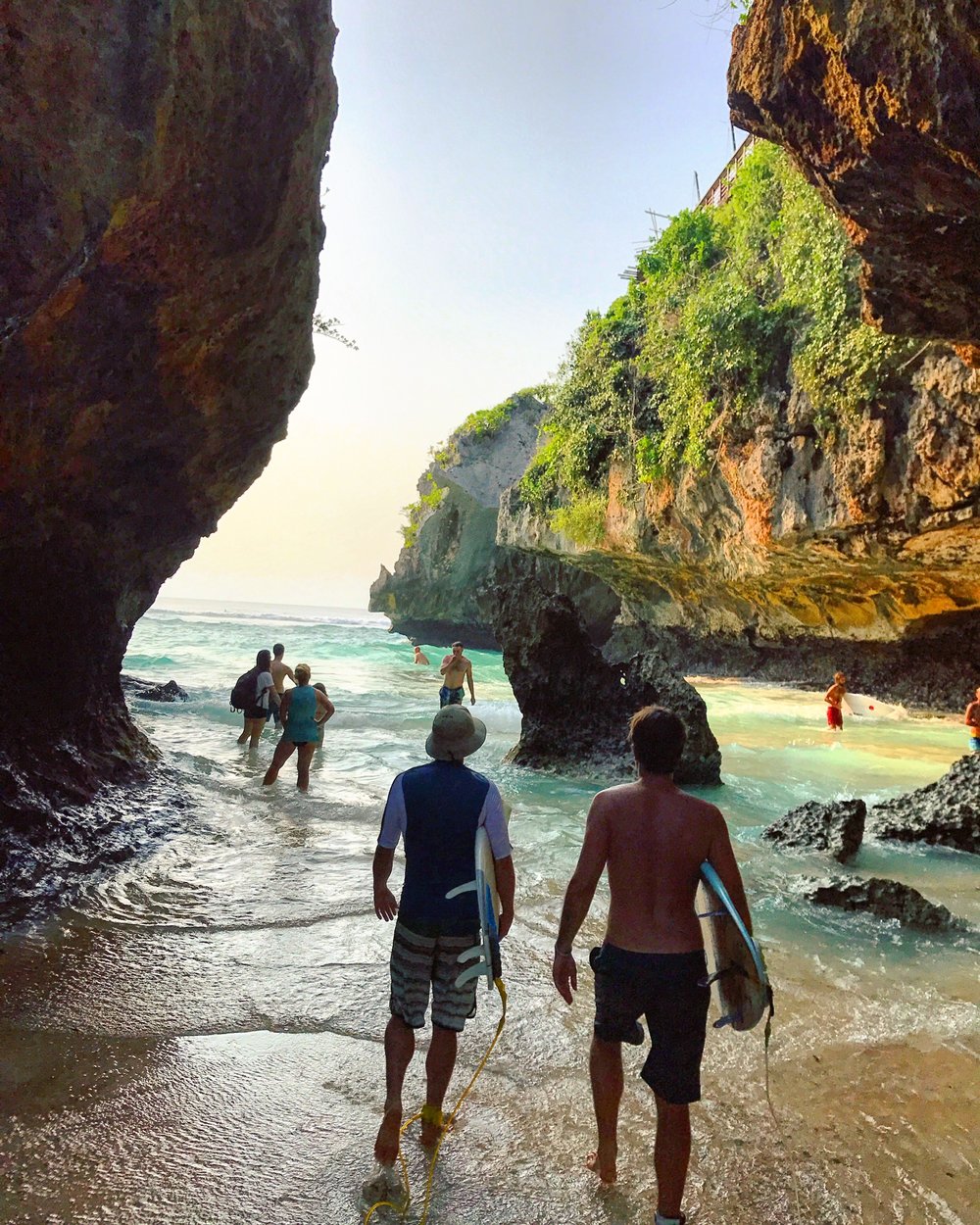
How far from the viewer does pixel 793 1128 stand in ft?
9.62

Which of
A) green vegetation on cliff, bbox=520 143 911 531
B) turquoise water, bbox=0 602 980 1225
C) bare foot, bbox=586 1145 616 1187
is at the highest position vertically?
green vegetation on cliff, bbox=520 143 911 531

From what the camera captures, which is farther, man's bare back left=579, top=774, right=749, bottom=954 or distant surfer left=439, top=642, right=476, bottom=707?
distant surfer left=439, top=642, right=476, bottom=707

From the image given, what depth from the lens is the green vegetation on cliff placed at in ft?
37.6

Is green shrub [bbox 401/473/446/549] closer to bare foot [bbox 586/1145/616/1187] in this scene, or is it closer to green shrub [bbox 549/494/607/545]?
green shrub [bbox 549/494/607/545]

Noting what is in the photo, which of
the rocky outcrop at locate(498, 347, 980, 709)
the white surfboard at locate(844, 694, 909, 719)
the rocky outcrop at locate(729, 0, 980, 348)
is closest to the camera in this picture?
the rocky outcrop at locate(729, 0, 980, 348)

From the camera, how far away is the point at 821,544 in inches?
511

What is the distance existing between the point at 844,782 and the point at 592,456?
1195 cm

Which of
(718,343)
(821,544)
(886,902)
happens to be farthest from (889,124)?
(718,343)

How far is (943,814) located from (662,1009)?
6.27 m

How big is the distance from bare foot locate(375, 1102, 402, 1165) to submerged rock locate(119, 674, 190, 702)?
15492mm

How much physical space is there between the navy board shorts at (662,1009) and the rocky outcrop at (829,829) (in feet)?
15.7

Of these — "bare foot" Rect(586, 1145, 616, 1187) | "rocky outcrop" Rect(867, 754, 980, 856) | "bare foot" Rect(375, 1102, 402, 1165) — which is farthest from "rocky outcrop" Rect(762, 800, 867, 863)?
"bare foot" Rect(375, 1102, 402, 1165)

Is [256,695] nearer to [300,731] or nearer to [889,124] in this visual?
[300,731]

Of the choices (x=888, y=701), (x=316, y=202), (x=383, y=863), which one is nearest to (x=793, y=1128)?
(x=383, y=863)
